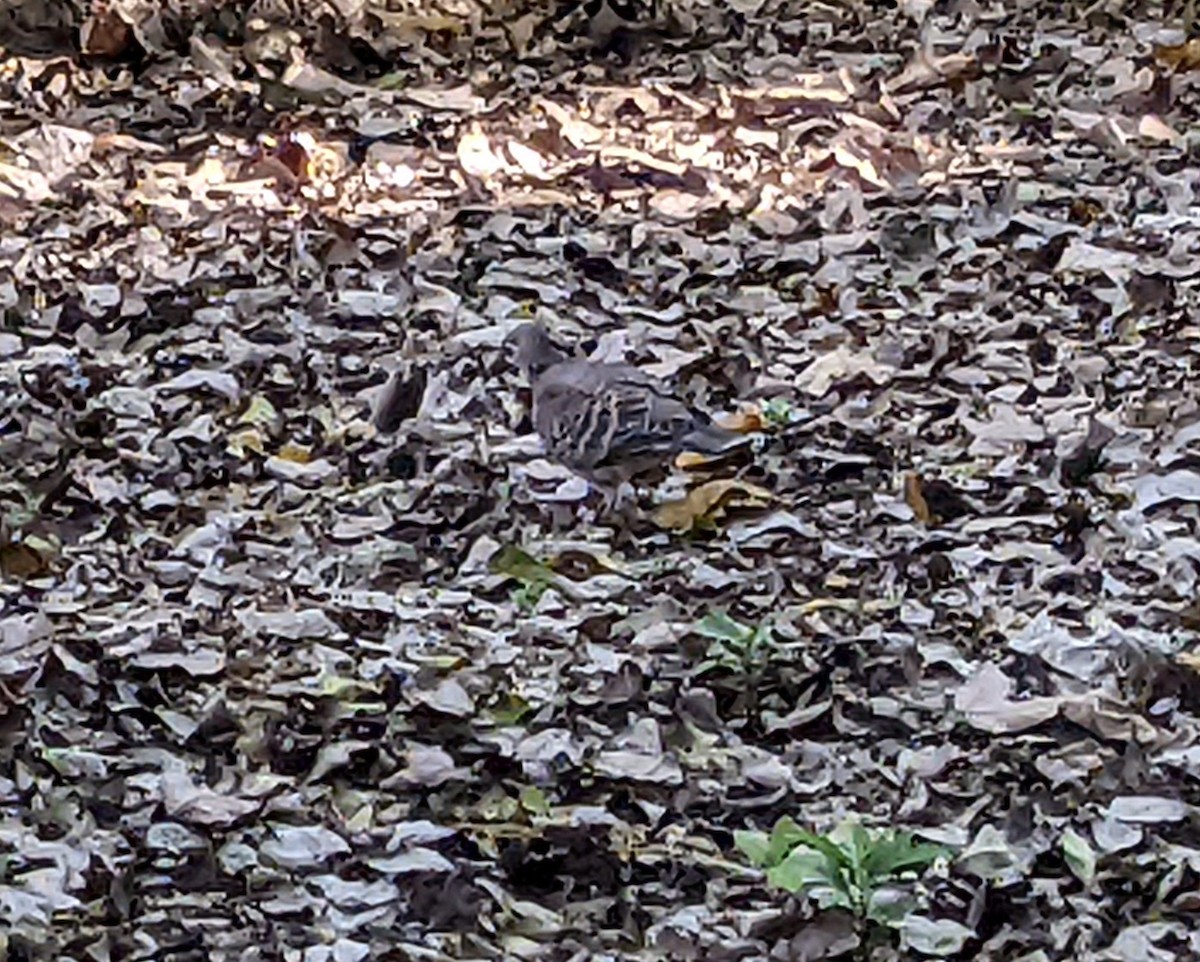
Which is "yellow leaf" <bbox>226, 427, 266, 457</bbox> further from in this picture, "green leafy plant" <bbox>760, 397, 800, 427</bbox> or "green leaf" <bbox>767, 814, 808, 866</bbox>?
"green leaf" <bbox>767, 814, 808, 866</bbox>

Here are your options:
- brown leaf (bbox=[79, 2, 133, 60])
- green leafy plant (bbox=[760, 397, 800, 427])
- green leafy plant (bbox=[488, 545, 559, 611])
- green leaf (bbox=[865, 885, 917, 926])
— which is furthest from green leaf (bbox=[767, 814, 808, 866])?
brown leaf (bbox=[79, 2, 133, 60])

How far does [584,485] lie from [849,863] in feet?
2.70

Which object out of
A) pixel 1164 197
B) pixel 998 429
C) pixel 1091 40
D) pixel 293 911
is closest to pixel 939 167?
pixel 1164 197

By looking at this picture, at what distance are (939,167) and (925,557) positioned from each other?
4.20 feet

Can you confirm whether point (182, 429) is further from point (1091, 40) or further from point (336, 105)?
point (1091, 40)

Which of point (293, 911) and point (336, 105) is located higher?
point (336, 105)

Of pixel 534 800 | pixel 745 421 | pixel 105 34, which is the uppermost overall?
pixel 105 34

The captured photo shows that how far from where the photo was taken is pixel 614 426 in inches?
107

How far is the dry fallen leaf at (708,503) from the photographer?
2.58m

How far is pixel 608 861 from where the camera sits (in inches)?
78.9

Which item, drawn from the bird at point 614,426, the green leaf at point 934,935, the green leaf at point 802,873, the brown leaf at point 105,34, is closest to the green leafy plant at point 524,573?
the bird at point 614,426

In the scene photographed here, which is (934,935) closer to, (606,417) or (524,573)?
(524,573)

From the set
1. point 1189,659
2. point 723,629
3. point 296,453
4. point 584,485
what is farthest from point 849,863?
point 296,453

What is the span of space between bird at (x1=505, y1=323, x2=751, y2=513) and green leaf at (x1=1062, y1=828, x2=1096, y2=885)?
815 millimetres
